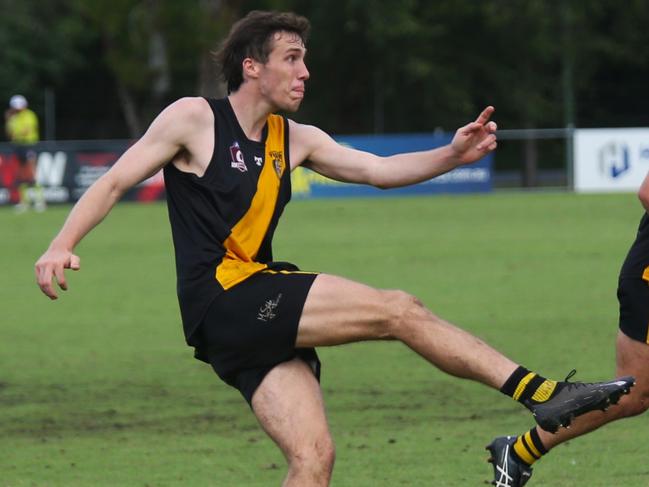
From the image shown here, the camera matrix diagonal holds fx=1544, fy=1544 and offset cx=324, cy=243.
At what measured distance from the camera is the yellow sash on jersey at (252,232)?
235 inches

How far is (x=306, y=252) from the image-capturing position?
65.7 feet

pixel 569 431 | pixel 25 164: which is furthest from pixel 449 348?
pixel 25 164

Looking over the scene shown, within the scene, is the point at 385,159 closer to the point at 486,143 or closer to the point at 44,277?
the point at 486,143

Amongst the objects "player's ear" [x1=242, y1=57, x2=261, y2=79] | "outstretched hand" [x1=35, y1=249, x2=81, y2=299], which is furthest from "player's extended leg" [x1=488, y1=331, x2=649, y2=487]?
"outstretched hand" [x1=35, y1=249, x2=81, y2=299]

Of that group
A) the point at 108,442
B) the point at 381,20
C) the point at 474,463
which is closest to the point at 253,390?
the point at 474,463

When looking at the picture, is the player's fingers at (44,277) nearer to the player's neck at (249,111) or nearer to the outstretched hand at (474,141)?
the player's neck at (249,111)

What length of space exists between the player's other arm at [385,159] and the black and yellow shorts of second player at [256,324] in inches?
26.8

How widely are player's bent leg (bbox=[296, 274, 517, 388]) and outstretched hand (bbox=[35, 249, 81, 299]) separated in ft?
2.93

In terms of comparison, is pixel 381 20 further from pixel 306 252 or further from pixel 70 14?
pixel 306 252

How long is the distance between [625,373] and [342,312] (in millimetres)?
1751

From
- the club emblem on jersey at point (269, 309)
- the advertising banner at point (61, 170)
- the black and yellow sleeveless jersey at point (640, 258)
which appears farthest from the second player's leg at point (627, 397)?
the advertising banner at point (61, 170)

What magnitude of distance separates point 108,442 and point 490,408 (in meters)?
2.42

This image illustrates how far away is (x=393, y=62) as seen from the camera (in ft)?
155

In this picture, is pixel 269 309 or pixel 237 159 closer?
pixel 269 309
